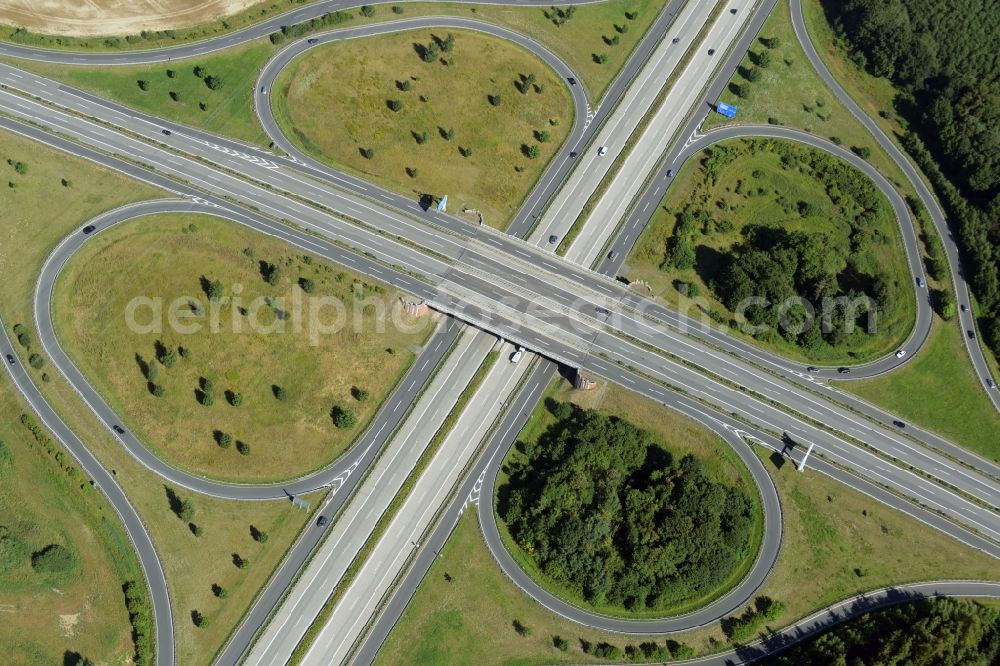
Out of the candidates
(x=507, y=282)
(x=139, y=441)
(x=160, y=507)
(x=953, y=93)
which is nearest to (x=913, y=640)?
(x=507, y=282)


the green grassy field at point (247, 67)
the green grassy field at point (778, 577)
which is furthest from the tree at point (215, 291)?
the green grassy field at point (778, 577)

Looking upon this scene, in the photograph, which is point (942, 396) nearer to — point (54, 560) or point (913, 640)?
point (913, 640)

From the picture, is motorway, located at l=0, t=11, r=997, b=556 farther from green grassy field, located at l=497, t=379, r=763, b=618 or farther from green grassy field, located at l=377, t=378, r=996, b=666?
green grassy field, located at l=377, t=378, r=996, b=666

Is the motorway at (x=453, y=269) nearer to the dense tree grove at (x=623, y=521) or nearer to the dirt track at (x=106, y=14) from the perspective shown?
the dirt track at (x=106, y=14)

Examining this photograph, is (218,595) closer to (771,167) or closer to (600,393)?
(600,393)

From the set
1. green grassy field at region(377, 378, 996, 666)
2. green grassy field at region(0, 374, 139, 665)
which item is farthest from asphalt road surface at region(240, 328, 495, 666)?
green grassy field at region(0, 374, 139, 665)

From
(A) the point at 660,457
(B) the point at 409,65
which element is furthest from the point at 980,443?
(B) the point at 409,65
